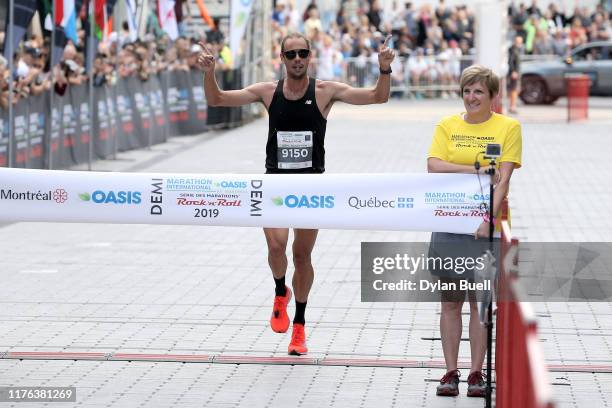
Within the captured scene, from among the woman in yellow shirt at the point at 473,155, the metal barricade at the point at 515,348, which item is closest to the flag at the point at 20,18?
the woman in yellow shirt at the point at 473,155

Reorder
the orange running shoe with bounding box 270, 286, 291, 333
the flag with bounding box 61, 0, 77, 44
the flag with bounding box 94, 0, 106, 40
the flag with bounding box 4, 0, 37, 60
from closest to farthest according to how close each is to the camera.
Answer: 1. the orange running shoe with bounding box 270, 286, 291, 333
2. the flag with bounding box 4, 0, 37, 60
3. the flag with bounding box 61, 0, 77, 44
4. the flag with bounding box 94, 0, 106, 40

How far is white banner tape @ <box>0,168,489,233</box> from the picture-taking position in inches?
339

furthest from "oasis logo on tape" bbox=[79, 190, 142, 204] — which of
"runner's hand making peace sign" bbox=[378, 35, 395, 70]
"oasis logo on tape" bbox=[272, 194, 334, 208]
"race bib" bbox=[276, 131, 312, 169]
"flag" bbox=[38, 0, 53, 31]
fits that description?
"flag" bbox=[38, 0, 53, 31]

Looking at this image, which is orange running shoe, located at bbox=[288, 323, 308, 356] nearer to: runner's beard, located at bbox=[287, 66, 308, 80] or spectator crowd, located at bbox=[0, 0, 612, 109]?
runner's beard, located at bbox=[287, 66, 308, 80]

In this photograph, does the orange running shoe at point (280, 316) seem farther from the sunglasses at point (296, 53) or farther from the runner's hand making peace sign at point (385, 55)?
the runner's hand making peace sign at point (385, 55)

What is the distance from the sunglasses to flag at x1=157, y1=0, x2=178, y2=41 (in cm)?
1531

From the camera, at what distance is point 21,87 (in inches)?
733

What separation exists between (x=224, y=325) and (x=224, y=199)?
68.3 inches

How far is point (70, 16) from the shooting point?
19188 mm

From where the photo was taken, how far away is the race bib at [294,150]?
359 inches

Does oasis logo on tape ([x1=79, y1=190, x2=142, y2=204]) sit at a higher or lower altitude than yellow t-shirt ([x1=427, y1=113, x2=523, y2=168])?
lower

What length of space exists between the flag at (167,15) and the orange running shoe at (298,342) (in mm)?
15428

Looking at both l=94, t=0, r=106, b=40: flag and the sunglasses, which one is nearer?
the sunglasses

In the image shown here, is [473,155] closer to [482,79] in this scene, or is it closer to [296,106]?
[482,79]
